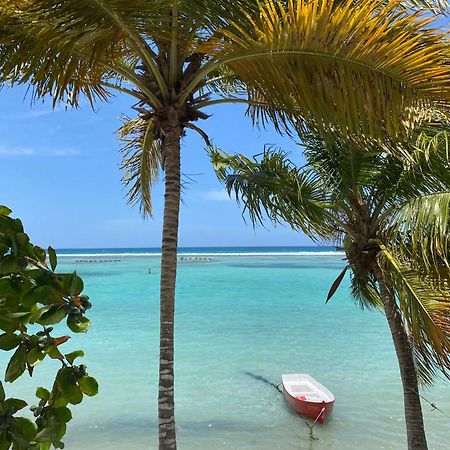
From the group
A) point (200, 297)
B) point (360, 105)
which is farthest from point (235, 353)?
point (200, 297)

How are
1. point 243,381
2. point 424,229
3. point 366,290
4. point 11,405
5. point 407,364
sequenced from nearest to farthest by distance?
1. point 11,405
2. point 424,229
3. point 407,364
4. point 366,290
5. point 243,381

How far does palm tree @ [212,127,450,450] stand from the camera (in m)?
4.08

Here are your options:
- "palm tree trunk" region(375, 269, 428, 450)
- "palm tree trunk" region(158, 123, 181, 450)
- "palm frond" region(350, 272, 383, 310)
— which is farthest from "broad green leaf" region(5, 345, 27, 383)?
"palm frond" region(350, 272, 383, 310)

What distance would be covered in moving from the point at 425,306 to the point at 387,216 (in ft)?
3.67

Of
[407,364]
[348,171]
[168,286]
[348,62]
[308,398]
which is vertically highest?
[348,62]

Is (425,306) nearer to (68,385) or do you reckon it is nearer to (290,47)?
(290,47)

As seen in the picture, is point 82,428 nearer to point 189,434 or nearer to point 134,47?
point 189,434

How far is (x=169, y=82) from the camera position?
4.22 metres

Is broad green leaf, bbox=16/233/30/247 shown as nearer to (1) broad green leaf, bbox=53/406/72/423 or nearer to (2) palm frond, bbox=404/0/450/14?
(1) broad green leaf, bbox=53/406/72/423

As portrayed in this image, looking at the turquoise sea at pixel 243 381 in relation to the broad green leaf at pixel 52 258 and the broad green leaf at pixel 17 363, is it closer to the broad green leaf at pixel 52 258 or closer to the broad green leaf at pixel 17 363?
the broad green leaf at pixel 52 258

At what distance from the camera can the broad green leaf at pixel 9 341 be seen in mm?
798

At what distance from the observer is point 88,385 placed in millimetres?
851

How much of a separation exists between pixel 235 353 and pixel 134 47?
10.8 m

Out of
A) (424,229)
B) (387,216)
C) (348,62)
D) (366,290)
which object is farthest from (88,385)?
(366,290)
